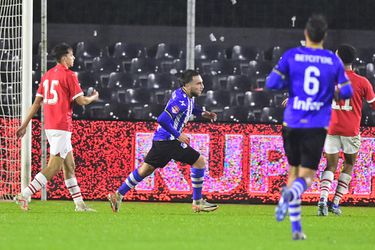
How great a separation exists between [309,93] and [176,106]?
3.00 metres

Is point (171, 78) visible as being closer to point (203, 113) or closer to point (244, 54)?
point (244, 54)

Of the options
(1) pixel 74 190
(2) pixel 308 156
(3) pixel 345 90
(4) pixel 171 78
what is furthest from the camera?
(4) pixel 171 78

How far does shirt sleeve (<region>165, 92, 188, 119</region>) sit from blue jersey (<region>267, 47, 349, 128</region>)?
112 inches

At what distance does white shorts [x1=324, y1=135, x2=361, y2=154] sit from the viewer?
1068 centimetres

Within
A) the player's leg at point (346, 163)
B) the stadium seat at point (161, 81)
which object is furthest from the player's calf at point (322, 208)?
the stadium seat at point (161, 81)

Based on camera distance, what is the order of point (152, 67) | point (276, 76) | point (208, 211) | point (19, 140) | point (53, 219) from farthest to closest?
point (152, 67) → point (19, 140) → point (208, 211) → point (53, 219) → point (276, 76)

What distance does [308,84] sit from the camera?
7.61 metres

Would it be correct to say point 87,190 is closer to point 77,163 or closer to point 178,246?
point 77,163

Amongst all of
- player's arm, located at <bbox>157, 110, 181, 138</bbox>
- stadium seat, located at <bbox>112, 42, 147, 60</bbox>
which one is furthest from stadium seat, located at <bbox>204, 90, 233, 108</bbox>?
player's arm, located at <bbox>157, 110, 181, 138</bbox>

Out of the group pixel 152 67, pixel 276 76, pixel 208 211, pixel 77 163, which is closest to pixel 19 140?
pixel 77 163

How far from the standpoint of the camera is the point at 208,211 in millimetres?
10867

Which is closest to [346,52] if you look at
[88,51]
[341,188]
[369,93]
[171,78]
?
[369,93]

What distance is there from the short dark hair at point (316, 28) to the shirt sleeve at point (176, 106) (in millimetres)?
2989

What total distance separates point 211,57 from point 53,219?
7118 mm
